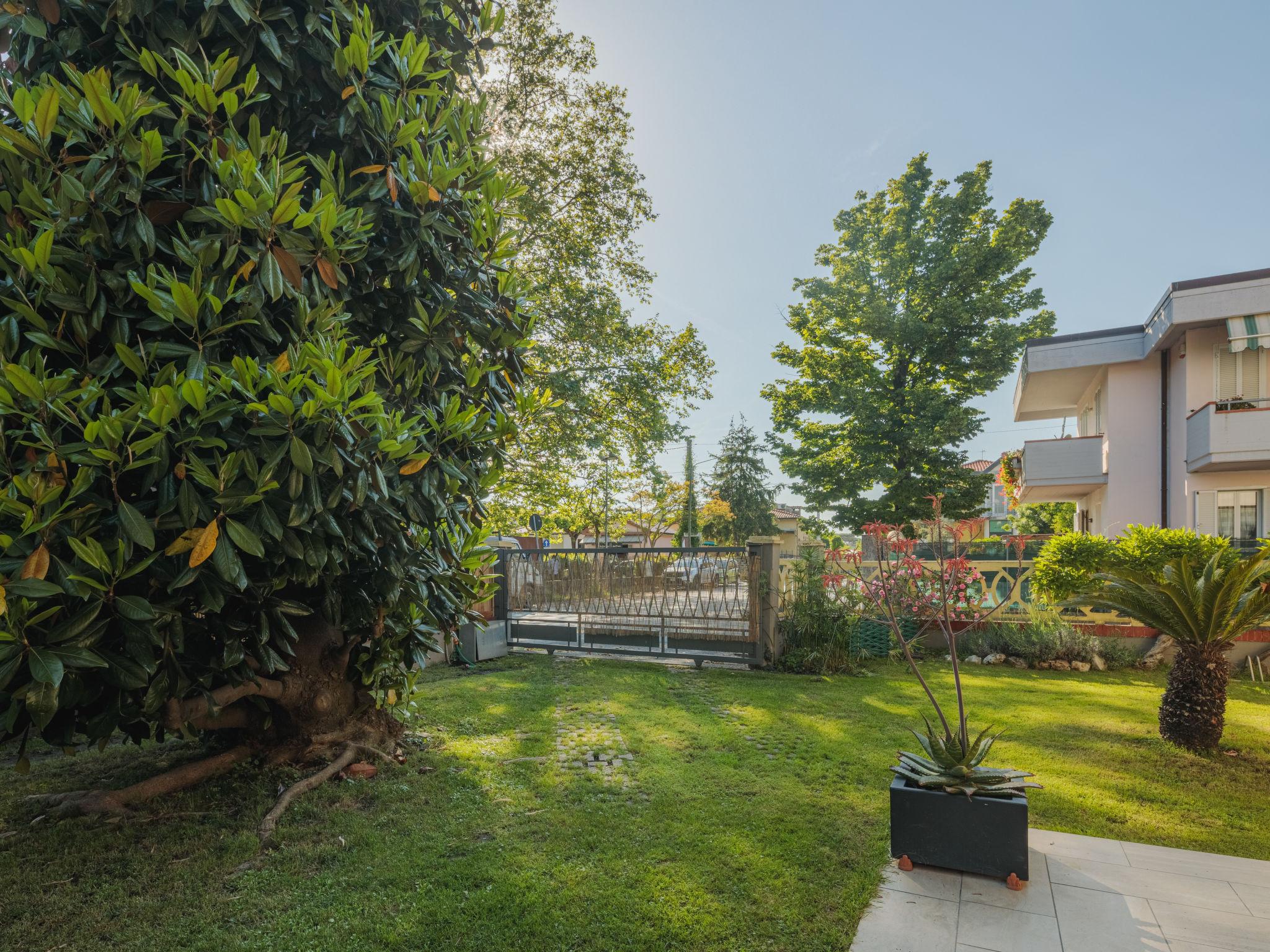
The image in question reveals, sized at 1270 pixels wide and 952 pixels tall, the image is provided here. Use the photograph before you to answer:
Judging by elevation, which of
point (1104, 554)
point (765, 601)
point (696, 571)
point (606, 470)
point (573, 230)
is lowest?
point (765, 601)

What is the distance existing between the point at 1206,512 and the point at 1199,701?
9341mm

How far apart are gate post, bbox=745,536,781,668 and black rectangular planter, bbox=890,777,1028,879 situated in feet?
18.5

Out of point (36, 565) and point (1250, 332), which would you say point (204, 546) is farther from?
point (1250, 332)

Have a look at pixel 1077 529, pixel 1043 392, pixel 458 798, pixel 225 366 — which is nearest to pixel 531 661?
pixel 458 798

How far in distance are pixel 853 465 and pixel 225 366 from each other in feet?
58.7

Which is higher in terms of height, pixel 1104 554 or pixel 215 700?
pixel 1104 554

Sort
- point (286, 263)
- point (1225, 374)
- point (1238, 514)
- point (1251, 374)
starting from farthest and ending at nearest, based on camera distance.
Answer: point (1238, 514), point (1225, 374), point (1251, 374), point (286, 263)

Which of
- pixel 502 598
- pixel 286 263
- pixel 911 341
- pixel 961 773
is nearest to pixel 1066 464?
pixel 911 341

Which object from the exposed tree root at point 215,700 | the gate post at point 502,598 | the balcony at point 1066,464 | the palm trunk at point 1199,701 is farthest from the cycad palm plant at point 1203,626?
the balcony at point 1066,464

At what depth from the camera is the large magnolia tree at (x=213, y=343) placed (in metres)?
2.51

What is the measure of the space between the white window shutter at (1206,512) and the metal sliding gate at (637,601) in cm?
977

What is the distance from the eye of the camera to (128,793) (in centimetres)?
375

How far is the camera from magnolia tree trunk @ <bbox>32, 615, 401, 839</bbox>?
3.96m

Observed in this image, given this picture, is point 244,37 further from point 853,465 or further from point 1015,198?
point 1015,198
